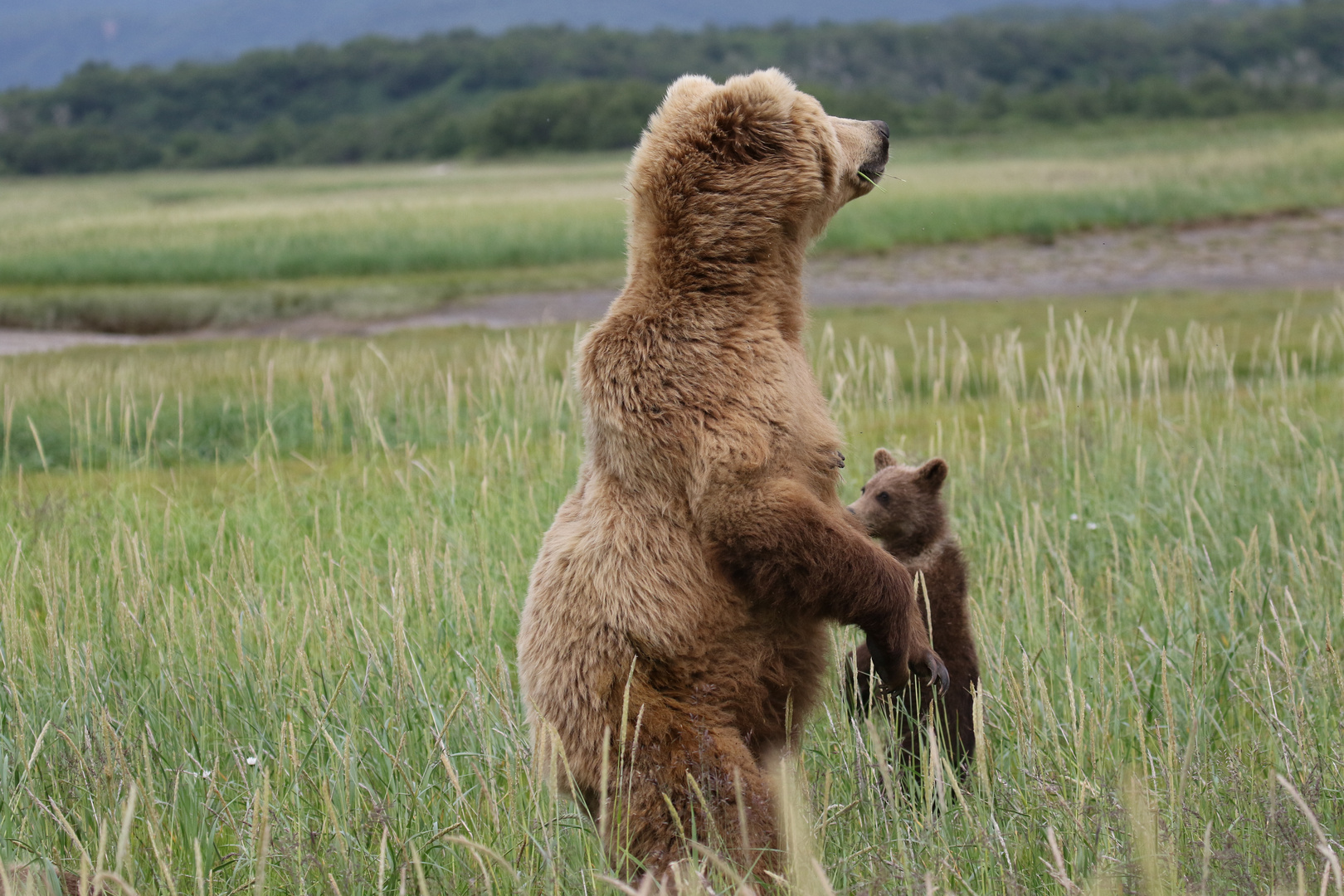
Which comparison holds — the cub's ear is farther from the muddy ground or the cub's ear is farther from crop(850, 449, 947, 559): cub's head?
the muddy ground

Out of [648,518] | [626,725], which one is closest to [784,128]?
[648,518]

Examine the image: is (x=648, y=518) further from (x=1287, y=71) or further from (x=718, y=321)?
(x=1287, y=71)

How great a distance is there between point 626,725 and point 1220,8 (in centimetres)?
22956

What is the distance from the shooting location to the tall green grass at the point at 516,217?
77.4 ft

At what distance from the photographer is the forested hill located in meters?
64.3

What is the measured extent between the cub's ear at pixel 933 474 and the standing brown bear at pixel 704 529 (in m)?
0.62

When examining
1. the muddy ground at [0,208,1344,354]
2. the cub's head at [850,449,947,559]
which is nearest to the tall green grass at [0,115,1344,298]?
the muddy ground at [0,208,1344,354]

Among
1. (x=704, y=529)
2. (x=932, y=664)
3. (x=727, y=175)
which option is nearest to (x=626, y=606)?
(x=704, y=529)

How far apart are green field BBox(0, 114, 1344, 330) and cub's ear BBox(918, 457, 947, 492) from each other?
12.5 meters

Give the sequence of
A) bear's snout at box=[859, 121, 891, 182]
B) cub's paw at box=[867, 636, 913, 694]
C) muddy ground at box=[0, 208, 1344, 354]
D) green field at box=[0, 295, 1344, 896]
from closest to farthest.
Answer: cub's paw at box=[867, 636, 913, 694]
green field at box=[0, 295, 1344, 896]
bear's snout at box=[859, 121, 891, 182]
muddy ground at box=[0, 208, 1344, 354]

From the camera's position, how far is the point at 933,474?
3281 millimetres

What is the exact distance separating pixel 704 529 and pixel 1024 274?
19502 mm

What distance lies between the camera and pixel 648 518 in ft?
8.20

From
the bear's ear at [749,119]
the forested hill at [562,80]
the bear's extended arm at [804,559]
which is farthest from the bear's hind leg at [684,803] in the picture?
the forested hill at [562,80]
